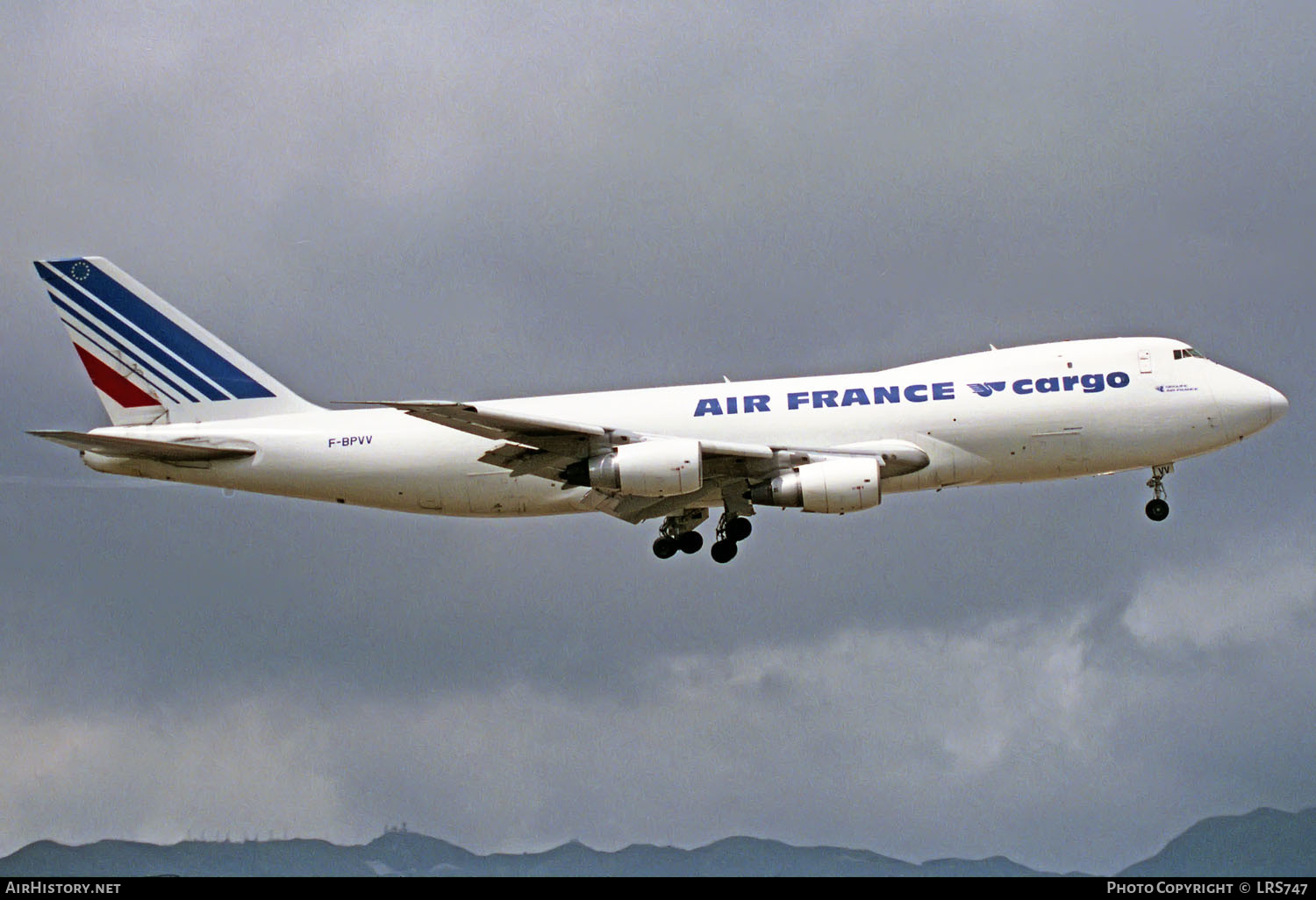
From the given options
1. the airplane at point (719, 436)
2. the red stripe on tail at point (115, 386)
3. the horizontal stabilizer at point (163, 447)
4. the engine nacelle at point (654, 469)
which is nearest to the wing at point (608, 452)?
→ the airplane at point (719, 436)

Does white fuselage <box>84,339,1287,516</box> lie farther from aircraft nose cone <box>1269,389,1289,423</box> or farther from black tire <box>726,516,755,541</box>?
black tire <box>726,516,755,541</box>

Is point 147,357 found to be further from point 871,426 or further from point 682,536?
point 871,426

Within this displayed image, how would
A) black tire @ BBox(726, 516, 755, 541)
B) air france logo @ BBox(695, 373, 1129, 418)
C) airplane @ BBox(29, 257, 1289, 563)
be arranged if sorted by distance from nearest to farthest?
airplane @ BBox(29, 257, 1289, 563) → air france logo @ BBox(695, 373, 1129, 418) → black tire @ BBox(726, 516, 755, 541)

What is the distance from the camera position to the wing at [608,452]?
155 feet

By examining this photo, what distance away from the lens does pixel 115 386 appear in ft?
178

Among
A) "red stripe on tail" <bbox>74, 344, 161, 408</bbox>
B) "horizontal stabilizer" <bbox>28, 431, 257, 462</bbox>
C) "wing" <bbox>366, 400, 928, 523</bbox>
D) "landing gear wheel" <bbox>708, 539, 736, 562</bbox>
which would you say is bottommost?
"landing gear wheel" <bbox>708, 539, 736, 562</bbox>

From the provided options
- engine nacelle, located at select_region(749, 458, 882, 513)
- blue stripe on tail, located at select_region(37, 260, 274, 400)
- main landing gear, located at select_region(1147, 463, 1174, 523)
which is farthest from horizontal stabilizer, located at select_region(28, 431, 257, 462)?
Result: main landing gear, located at select_region(1147, 463, 1174, 523)

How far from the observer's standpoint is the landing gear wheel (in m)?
53.2

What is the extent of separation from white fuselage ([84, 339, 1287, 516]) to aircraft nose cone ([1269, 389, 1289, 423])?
0.06m

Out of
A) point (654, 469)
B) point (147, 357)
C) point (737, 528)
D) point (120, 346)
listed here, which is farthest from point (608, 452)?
point (120, 346)

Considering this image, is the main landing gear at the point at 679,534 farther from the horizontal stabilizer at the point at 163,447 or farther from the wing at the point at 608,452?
the horizontal stabilizer at the point at 163,447

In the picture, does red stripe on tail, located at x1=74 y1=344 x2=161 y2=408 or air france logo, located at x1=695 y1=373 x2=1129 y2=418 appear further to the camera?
red stripe on tail, located at x1=74 y1=344 x2=161 y2=408
